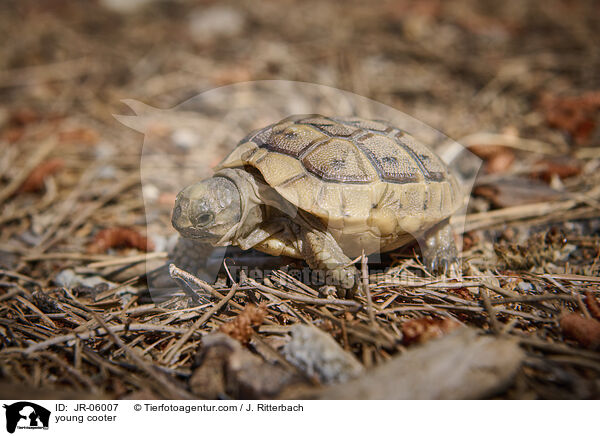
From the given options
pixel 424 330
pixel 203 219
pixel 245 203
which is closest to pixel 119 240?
pixel 203 219

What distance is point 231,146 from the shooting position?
4.03 metres

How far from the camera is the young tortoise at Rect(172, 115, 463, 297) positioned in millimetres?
2068

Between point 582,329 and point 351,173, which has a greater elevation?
point 351,173

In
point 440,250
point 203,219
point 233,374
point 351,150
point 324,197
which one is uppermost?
point 351,150

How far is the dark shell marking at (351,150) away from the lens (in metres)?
2.13

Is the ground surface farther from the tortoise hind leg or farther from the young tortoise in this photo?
the young tortoise

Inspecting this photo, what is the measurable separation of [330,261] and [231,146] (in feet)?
7.96

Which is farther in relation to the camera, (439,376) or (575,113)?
(575,113)

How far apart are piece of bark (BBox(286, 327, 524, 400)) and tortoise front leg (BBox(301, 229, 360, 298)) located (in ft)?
2.12

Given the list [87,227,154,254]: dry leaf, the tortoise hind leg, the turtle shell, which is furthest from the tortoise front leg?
[87,227,154,254]: dry leaf
